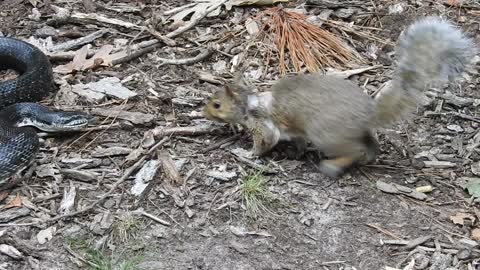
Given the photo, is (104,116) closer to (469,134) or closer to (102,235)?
(102,235)

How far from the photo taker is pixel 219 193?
209 inches

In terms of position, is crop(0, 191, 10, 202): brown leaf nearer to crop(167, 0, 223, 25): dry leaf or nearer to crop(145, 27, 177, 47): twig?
crop(145, 27, 177, 47): twig

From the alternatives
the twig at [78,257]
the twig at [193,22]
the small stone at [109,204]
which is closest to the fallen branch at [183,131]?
the small stone at [109,204]

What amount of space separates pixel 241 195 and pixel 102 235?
96 centimetres

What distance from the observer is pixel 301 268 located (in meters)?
4.75

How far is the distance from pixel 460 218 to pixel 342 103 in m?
1.07

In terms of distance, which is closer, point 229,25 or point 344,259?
point 344,259

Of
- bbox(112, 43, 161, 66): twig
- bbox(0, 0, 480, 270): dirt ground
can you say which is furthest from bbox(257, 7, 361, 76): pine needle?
bbox(112, 43, 161, 66): twig

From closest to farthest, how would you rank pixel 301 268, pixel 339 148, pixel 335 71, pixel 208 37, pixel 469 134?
pixel 301 268
pixel 339 148
pixel 469 134
pixel 335 71
pixel 208 37

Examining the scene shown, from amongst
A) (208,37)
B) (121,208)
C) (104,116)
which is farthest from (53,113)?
(208,37)

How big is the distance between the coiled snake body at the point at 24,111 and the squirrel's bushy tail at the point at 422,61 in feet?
7.70

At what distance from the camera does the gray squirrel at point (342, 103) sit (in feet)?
16.0

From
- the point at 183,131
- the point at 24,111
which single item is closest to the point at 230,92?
the point at 183,131

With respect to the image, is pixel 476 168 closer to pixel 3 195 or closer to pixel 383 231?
pixel 383 231
